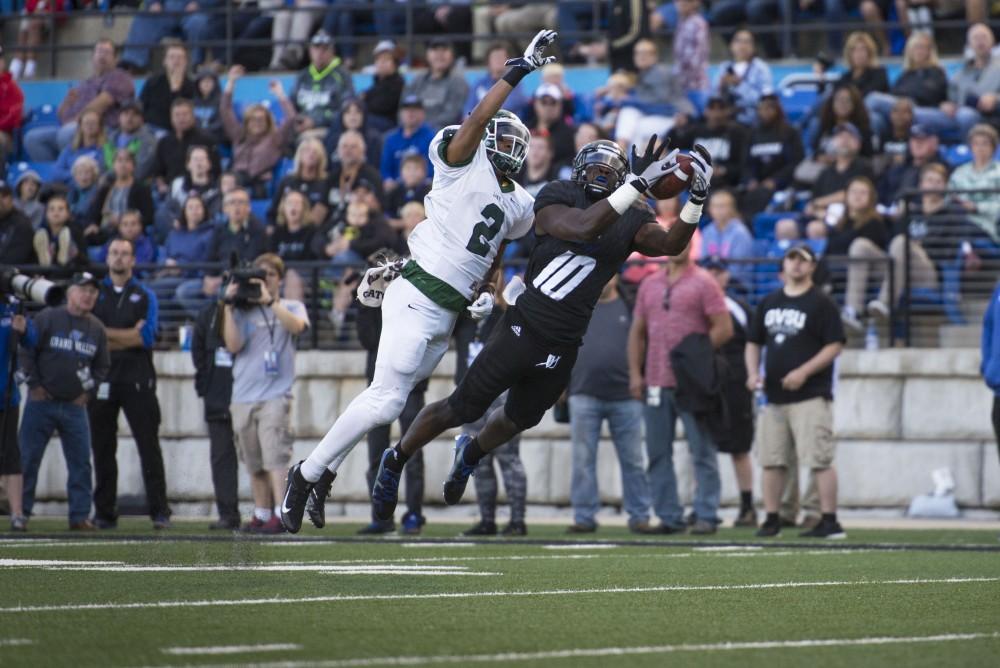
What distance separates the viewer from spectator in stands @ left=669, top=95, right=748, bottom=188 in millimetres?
16344

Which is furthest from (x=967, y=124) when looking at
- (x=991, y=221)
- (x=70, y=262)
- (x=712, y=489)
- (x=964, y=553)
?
(x=70, y=262)

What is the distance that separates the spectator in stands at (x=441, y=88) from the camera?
1809 cm

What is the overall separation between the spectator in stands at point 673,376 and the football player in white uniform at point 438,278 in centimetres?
433

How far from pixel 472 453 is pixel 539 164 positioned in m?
7.50

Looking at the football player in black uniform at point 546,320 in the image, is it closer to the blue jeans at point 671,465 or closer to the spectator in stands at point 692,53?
the blue jeans at point 671,465

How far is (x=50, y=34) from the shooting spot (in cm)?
2234

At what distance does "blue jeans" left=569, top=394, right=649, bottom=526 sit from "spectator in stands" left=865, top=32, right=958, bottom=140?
4936 mm

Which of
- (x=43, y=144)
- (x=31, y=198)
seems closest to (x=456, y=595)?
(x=31, y=198)

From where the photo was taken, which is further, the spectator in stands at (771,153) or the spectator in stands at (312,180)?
the spectator in stands at (312,180)

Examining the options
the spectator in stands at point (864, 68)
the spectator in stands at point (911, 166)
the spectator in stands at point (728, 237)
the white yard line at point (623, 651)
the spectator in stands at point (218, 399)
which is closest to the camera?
the white yard line at point (623, 651)

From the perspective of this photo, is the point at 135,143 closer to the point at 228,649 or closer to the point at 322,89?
the point at 322,89

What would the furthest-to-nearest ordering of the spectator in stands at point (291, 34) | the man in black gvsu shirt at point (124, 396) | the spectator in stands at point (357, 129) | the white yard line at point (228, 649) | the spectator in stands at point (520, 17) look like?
1. the spectator in stands at point (291, 34)
2. the spectator in stands at point (520, 17)
3. the spectator in stands at point (357, 129)
4. the man in black gvsu shirt at point (124, 396)
5. the white yard line at point (228, 649)

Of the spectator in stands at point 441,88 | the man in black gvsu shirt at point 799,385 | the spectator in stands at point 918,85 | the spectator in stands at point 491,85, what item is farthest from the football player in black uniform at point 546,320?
the spectator in stands at point 441,88

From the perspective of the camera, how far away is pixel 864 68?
659 inches
